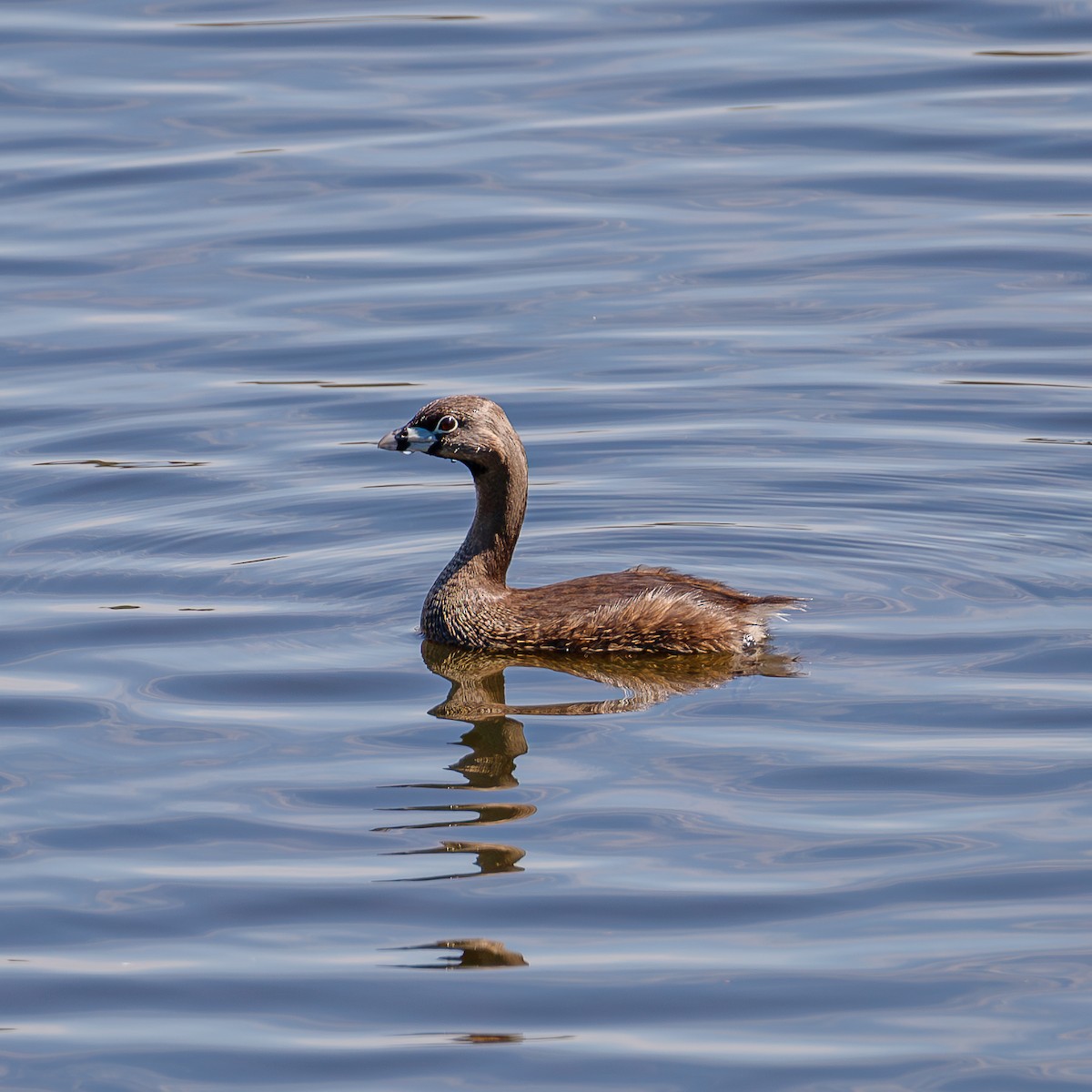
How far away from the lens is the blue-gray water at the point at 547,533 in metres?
6.61

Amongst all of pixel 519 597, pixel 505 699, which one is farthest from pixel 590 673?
pixel 519 597

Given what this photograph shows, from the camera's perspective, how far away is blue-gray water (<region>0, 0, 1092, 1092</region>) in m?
6.61

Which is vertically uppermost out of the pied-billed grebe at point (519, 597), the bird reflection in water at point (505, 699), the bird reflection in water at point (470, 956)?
the pied-billed grebe at point (519, 597)

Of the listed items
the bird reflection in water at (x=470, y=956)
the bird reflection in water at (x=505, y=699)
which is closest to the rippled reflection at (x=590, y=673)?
the bird reflection in water at (x=505, y=699)

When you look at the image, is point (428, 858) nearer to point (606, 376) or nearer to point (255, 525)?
point (255, 525)

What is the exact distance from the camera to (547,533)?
11.4m

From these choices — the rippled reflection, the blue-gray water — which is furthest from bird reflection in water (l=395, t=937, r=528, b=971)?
the rippled reflection

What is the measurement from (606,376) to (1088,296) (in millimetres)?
3487

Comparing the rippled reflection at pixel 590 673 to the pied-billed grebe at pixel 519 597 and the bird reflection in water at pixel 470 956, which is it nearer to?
the pied-billed grebe at pixel 519 597

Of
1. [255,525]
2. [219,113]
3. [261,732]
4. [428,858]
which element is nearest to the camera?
[428,858]

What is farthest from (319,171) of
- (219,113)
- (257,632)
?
(257,632)

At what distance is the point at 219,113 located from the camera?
63.2 ft

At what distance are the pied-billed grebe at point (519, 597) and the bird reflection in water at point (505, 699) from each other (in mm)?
71

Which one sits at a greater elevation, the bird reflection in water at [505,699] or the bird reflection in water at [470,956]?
the bird reflection in water at [505,699]
